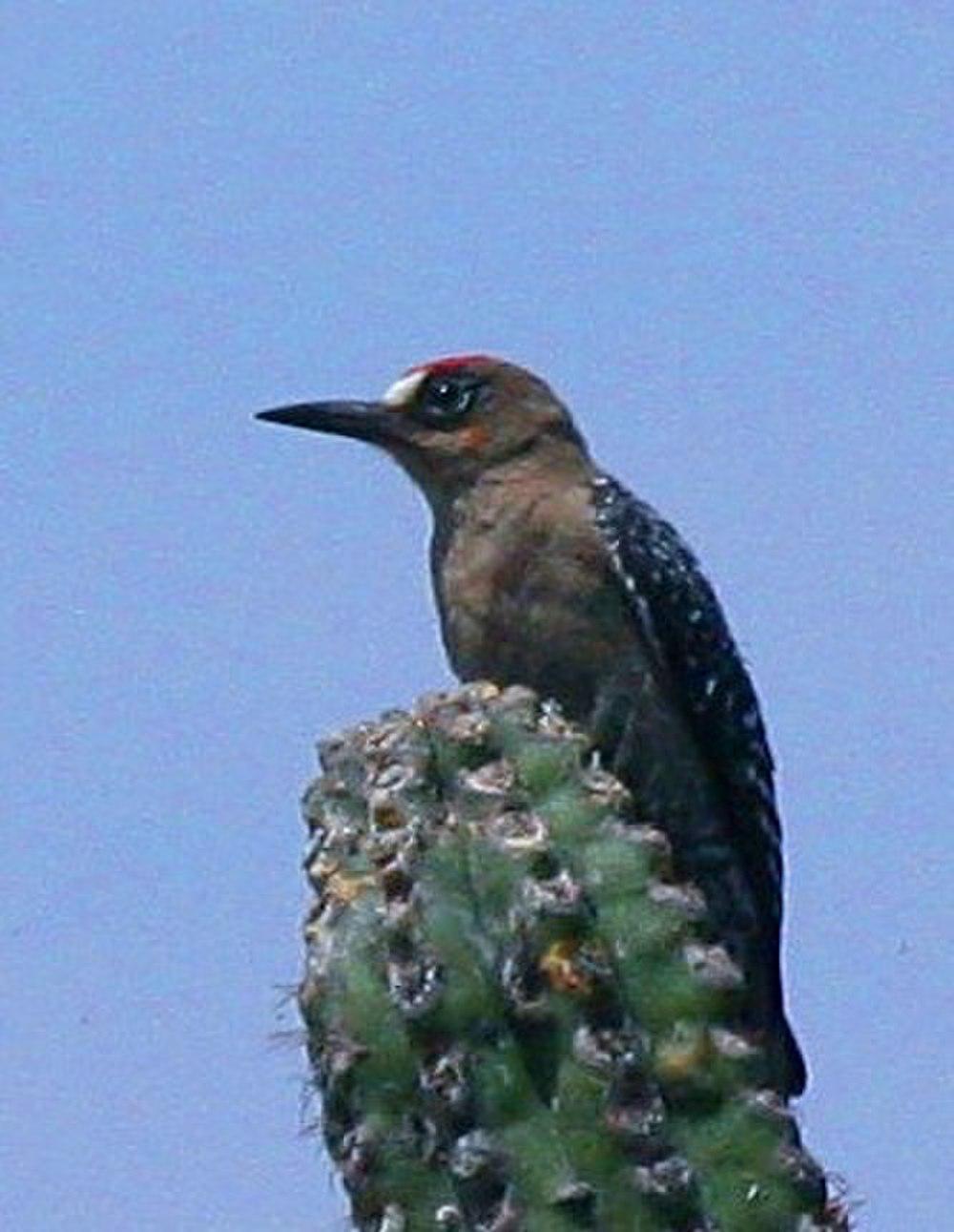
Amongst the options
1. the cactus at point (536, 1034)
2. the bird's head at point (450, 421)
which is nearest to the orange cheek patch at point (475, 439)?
the bird's head at point (450, 421)

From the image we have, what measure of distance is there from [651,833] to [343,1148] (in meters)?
0.65

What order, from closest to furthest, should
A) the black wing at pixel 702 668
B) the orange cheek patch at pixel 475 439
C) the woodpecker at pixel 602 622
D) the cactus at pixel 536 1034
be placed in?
the cactus at pixel 536 1034
the woodpecker at pixel 602 622
the black wing at pixel 702 668
the orange cheek patch at pixel 475 439

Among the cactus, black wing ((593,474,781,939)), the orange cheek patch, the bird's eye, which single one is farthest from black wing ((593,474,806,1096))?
the cactus

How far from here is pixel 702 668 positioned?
9711 millimetres

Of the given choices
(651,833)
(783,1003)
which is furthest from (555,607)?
(651,833)

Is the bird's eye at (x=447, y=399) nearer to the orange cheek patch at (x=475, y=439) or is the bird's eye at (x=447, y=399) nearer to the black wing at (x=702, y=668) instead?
the orange cheek patch at (x=475, y=439)

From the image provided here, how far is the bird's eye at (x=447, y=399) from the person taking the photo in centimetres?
998

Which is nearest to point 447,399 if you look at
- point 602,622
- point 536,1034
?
point 602,622

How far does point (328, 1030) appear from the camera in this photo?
5.12 meters

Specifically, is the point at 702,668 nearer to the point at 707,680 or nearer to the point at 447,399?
the point at 707,680

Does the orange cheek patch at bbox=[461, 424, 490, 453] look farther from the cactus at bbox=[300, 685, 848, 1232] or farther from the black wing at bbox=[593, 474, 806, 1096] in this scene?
the cactus at bbox=[300, 685, 848, 1232]

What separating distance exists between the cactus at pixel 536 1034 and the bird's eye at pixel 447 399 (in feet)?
15.6

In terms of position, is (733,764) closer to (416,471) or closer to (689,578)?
(689,578)

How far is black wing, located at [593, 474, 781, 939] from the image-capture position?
955 centimetres
